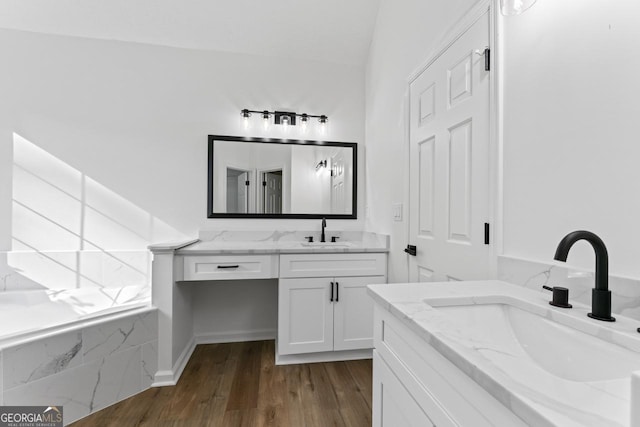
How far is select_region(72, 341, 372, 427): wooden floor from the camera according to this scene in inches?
58.1

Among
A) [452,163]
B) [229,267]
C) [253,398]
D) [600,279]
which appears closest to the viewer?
[600,279]

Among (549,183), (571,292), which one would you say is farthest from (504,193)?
(571,292)

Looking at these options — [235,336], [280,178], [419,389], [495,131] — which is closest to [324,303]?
[235,336]

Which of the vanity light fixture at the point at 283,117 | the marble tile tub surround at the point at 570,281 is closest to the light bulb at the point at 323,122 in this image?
the vanity light fixture at the point at 283,117

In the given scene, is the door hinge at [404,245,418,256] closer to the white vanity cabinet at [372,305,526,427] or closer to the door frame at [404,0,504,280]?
the door frame at [404,0,504,280]

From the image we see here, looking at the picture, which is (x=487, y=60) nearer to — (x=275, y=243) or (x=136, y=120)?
(x=275, y=243)

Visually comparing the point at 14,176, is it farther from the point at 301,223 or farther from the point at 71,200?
the point at 301,223

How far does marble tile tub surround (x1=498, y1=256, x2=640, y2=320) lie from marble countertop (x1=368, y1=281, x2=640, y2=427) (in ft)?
0.15

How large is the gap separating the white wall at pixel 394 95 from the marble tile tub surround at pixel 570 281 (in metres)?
0.85

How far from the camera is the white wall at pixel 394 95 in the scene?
164 cm

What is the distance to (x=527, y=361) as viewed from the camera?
0.49 metres

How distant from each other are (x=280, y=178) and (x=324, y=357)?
154 cm

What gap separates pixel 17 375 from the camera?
129 centimetres

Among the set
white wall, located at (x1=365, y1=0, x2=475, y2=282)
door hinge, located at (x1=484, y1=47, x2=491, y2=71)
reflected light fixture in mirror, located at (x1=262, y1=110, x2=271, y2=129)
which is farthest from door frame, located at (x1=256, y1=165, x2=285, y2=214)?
door hinge, located at (x1=484, y1=47, x2=491, y2=71)
